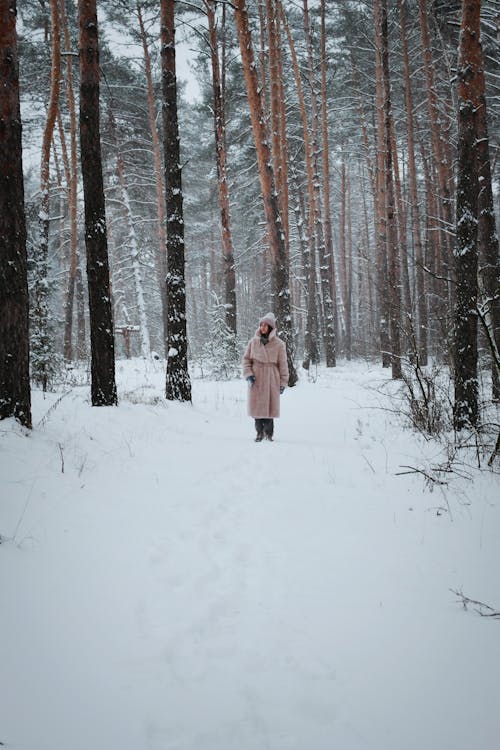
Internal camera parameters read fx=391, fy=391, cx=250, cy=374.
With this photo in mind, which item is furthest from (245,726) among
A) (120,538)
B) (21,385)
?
(21,385)

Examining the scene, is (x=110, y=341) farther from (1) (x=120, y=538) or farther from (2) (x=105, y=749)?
(2) (x=105, y=749)

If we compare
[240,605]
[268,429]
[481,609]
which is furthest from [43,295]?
[481,609]

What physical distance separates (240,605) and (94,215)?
5.98 meters

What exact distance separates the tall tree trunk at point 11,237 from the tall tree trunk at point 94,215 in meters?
1.85

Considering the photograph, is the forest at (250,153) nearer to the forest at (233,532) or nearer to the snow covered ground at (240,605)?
the forest at (233,532)

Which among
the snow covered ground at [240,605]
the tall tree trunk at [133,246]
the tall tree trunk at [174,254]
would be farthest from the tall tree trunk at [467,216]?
the tall tree trunk at [133,246]

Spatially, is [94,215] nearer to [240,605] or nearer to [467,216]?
[467,216]

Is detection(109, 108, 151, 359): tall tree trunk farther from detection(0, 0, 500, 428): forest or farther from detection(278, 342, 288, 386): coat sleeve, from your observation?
detection(278, 342, 288, 386): coat sleeve

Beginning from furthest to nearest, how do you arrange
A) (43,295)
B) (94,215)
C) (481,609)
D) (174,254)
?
(43,295)
(174,254)
(94,215)
(481,609)

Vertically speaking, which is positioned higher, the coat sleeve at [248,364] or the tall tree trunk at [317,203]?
the tall tree trunk at [317,203]

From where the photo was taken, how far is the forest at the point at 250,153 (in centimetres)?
518

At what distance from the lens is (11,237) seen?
13.5 ft

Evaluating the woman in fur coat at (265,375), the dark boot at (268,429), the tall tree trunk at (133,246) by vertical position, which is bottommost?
the dark boot at (268,429)

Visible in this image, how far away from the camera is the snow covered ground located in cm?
150
